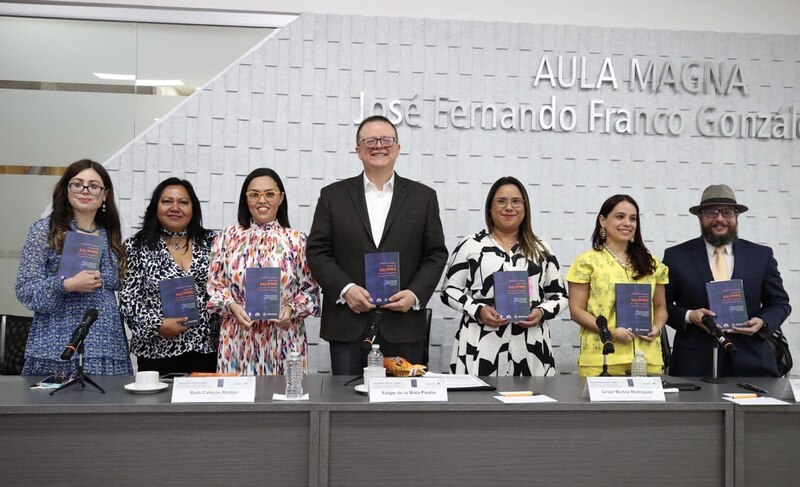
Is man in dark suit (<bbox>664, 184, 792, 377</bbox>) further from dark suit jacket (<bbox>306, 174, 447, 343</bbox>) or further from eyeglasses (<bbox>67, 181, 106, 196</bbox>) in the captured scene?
eyeglasses (<bbox>67, 181, 106, 196</bbox>)

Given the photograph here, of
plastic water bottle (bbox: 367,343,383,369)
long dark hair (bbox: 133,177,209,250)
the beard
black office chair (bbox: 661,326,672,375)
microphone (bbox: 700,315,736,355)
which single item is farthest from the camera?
black office chair (bbox: 661,326,672,375)

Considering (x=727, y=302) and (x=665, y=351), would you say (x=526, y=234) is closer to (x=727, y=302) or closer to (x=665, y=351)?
(x=727, y=302)

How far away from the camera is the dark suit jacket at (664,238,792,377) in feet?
11.0

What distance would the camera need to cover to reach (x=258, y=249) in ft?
10.9

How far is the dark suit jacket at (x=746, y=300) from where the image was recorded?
335cm

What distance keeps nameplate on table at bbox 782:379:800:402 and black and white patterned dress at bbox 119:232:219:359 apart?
2.45 meters

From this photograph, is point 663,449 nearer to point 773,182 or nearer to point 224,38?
point 773,182

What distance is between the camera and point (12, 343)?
3.65m

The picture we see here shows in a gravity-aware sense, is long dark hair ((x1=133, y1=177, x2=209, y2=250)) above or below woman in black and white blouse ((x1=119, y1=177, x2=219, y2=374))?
above

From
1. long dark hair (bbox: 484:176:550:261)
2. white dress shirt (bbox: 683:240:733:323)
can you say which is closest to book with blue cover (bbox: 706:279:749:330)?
white dress shirt (bbox: 683:240:733:323)

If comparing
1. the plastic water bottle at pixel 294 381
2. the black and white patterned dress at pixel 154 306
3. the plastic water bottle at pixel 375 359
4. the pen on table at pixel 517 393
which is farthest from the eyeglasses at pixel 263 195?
the pen on table at pixel 517 393

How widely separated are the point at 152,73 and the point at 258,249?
7.52 ft

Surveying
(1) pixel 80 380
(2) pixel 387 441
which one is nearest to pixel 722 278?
(2) pixel 387 441

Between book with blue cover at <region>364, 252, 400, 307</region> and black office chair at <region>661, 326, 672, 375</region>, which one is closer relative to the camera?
book with blue cover at <region>364, 252, 400, 307</region>
